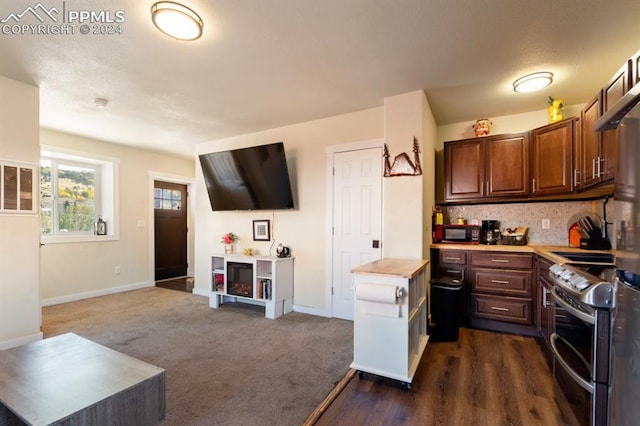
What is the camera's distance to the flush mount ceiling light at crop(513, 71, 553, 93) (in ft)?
8.64

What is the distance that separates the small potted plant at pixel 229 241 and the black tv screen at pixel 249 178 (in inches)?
16.7

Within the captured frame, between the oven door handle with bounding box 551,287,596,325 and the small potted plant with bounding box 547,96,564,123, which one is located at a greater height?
the small potted plant with bounding box 547,96,564,123

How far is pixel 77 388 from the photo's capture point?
4.37 feet

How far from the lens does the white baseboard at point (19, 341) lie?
2.71 metres

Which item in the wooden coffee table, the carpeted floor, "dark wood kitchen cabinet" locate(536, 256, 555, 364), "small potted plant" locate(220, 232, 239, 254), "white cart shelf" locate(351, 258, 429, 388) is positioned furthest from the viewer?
"small potted plant" locate(220, 232, 239, 254)

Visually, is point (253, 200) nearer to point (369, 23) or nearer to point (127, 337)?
point (127, 337)

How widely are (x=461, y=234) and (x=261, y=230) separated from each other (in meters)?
2.72

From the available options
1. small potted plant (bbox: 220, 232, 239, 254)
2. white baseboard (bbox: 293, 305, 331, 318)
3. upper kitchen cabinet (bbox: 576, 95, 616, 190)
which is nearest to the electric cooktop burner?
upper kitchen cabinet (bbox: 576, 95, 616, 190)

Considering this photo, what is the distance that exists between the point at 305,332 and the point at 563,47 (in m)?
3.41

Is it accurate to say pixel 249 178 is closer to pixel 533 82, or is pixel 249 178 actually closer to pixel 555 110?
pixel 533 82

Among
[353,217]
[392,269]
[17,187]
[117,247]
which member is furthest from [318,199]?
[117,247]

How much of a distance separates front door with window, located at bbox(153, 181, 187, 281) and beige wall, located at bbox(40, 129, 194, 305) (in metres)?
0.44

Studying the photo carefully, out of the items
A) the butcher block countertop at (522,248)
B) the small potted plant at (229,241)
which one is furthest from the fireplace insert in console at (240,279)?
the butcher block countertop at (522,248)

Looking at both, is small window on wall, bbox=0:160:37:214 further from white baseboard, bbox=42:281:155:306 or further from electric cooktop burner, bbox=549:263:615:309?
electric cooktop burner, bbox=549:263:615:309
